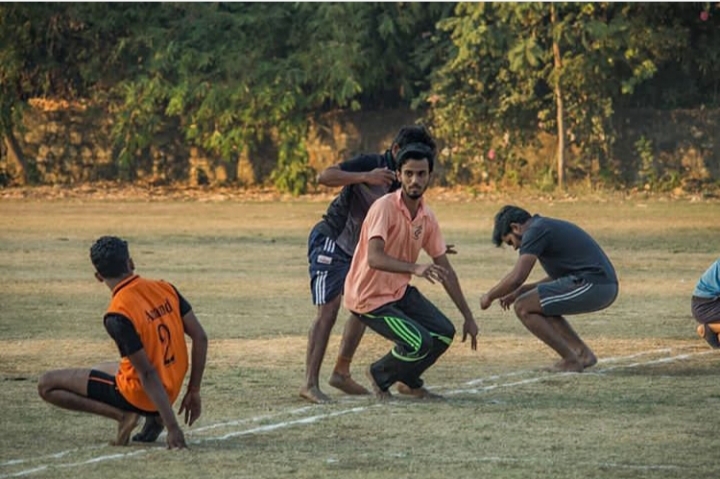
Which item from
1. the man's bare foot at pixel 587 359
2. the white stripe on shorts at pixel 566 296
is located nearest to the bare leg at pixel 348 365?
the white stripe on shorts at pixel 566 296

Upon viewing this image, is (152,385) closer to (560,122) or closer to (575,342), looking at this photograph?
(575,342)

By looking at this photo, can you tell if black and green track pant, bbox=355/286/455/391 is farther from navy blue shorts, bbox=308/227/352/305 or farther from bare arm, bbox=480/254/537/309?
bare arm, bbox=480/254/537/309

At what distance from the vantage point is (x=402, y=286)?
31.2 ft

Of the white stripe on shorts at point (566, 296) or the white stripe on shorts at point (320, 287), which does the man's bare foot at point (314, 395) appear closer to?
the white stripe on shorts at point (320, 287)

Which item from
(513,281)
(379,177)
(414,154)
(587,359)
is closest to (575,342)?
(587,359)

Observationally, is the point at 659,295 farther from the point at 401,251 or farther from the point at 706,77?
the point at 706,77

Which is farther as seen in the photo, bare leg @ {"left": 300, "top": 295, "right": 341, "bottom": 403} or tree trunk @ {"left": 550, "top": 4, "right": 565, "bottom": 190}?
tree trunk @ {"left": 550, "top": 4, "right": 565, "bottom": 190}

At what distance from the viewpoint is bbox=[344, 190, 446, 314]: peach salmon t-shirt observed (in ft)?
30.3

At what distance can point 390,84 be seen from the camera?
110 ft

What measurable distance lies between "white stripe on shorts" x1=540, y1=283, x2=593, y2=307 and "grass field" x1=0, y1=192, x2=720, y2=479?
0.46 meters

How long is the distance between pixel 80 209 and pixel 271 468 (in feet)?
70.1

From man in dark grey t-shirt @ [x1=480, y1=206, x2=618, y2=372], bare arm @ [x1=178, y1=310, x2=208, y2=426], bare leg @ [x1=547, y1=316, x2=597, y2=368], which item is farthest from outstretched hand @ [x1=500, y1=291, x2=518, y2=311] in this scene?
bare arm @ [x1=178, y1=310, x2=208, y2=426]

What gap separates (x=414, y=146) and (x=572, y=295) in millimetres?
2145

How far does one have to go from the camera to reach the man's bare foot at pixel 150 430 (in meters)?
7.96
